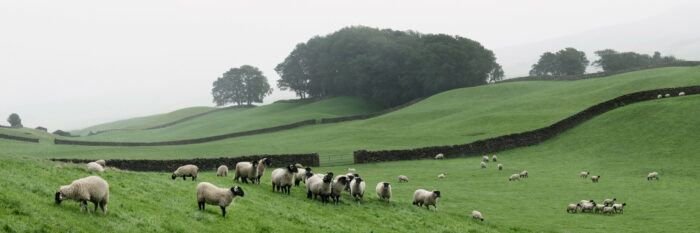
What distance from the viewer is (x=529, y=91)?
8800 cm

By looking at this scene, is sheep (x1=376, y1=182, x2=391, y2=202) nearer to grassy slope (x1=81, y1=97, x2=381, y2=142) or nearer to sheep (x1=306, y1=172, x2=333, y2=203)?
sheep (x1=306, y1=172, x2=333, y2=203)

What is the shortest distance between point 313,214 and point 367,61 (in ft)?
297

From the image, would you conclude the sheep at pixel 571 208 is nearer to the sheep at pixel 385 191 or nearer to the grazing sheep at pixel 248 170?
the sheep at pixel 385 191

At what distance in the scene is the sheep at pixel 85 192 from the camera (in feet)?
40.5

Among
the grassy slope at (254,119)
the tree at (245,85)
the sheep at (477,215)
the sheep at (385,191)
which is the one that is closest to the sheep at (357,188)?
the sheep at (385,191)

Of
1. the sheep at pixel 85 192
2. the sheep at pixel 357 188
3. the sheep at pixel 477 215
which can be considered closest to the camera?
the sheep at pixel 85 192

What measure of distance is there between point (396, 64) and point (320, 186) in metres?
86.5

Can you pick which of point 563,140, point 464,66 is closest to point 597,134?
point 563,140

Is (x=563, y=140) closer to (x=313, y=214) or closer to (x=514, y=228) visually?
(x=514, y=228)

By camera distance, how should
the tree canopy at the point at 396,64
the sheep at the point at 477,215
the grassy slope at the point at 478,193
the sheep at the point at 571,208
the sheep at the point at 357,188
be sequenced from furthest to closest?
1. the tree canopy at the point at 396,64
2. the sheep at the point at 571,208
3. the sheep at the point at 477,215
4. the sheep at the point at 357,188
5. the grassy slope at the point at 478,193

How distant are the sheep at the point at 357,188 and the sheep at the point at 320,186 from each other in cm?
170

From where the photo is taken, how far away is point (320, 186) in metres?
21.1

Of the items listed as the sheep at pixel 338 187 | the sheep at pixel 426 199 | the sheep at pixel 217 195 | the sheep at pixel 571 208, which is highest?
the sheep at pixel 217 195

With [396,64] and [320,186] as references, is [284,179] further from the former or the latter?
[396,64]
